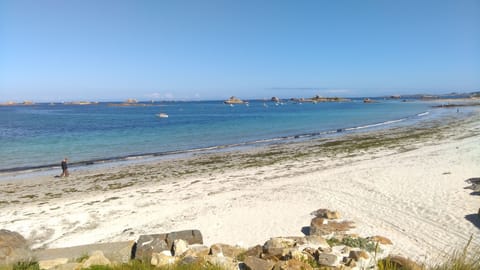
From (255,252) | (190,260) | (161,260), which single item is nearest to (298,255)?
(255,252)

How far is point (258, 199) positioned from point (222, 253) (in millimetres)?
5936

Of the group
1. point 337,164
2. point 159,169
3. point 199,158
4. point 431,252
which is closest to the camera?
point 431,252

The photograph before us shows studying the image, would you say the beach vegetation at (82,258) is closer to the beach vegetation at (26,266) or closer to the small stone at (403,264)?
the beach vegetation at (26,266)

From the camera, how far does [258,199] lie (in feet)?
41.5

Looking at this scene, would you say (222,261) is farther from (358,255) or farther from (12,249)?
(12,249)

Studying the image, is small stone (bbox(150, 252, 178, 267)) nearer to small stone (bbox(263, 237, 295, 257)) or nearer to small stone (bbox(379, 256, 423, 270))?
small stone (bbox(263, 237, 295, 257))

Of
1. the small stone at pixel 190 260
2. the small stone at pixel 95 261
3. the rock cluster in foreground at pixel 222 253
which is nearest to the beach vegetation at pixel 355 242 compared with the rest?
the rock cluster in foreground at pixel 222 253

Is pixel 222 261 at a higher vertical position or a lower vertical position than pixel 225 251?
higher

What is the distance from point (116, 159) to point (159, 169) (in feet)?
21.3

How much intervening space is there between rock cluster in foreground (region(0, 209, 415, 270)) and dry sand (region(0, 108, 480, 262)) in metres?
1.17

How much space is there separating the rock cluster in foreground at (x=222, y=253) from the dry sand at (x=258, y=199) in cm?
117

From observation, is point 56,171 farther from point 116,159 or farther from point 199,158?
point 199,158

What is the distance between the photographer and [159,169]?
2020 cm

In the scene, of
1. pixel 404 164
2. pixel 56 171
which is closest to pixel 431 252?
pixel 404 164
